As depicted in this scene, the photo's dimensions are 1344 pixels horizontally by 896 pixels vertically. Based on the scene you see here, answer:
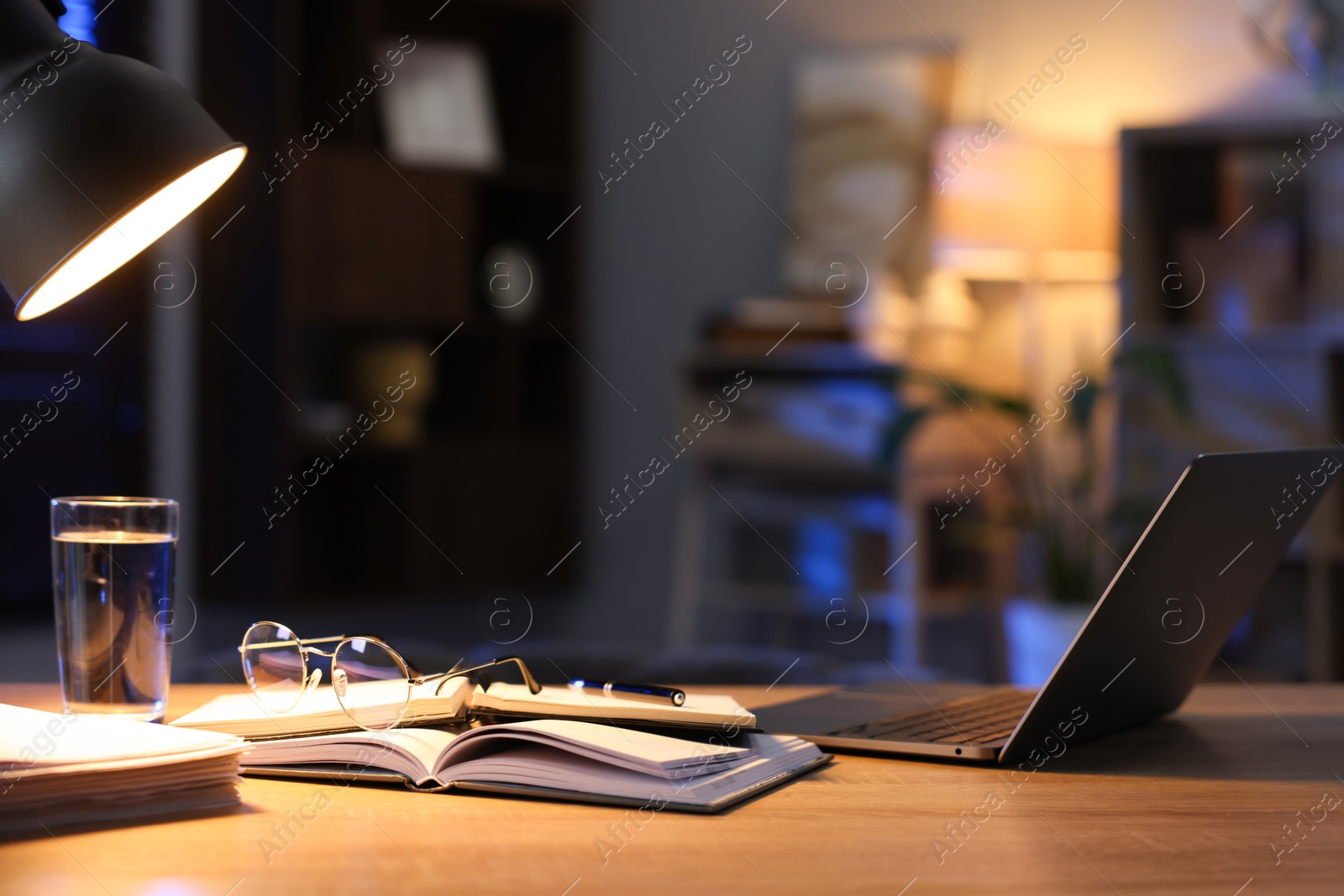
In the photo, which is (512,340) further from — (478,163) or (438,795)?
(438,795)

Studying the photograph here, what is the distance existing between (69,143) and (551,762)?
470mm

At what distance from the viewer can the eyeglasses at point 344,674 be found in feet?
3.20

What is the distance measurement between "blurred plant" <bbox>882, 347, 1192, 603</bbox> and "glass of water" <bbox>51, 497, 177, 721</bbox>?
6.61 feet

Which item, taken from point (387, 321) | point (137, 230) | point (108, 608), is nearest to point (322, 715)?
point (108, 608)

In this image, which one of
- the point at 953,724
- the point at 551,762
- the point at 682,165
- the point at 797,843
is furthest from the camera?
the point at 682,165

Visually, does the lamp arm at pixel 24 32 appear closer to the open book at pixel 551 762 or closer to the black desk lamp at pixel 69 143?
the black desk lamp at pixel 69 143

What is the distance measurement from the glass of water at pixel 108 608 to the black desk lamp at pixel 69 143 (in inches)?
8.6

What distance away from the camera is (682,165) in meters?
4.25

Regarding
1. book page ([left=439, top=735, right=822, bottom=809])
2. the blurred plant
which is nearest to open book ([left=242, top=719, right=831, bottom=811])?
book page ([left=439, top=735, right=822, bottom=809])

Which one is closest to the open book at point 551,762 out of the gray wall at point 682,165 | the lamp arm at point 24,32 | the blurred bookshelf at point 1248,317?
the lamp arm at point 24,32

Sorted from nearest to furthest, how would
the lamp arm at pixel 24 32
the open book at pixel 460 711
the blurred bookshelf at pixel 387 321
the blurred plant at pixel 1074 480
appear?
the lamp arm at pixel 24 32
the open book at pixel 460 711
the blurred plant at pixel 1074 480
the blurred bookshelf at pixel 387 321

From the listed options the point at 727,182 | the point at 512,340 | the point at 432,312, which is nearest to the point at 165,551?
the point at 432,312

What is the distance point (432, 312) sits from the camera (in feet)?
12.4

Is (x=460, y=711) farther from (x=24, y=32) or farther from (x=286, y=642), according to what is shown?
(x=24, y=32)
